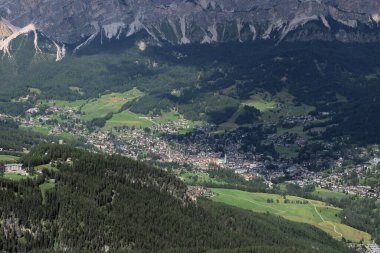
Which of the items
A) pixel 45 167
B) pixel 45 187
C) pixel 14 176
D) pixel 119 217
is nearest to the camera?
pixel 119 217

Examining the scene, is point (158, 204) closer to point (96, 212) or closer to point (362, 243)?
point (96, 212)

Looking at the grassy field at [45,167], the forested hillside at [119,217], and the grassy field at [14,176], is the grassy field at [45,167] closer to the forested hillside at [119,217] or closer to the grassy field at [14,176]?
the forested hillside at [119,217]

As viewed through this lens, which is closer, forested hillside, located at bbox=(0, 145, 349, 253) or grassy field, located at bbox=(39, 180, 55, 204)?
forested hillside, located at bbox=(0, 145, 349, 253)

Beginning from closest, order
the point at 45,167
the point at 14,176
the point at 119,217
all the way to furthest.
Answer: the point at 119,217 < the point at 14,176 < the point at 45,167

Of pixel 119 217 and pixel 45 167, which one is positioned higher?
pixel 45 167

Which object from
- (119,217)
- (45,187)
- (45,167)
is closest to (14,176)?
(45,167)

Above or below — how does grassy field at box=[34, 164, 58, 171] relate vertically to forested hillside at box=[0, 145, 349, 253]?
above

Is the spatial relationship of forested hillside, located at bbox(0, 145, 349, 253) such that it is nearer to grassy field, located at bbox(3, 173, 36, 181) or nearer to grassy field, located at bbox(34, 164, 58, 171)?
grassy field, located at bbox(34, 164, 58, 171)

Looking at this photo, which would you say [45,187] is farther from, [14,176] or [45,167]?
[14,176]

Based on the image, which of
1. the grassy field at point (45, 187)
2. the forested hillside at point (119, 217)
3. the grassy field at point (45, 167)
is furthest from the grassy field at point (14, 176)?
the forested hillside at point (119, 217)

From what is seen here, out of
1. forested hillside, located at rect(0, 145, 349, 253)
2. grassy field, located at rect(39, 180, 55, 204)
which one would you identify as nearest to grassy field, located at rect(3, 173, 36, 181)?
grassy field, located at rect(39, 180, 55, 204)
